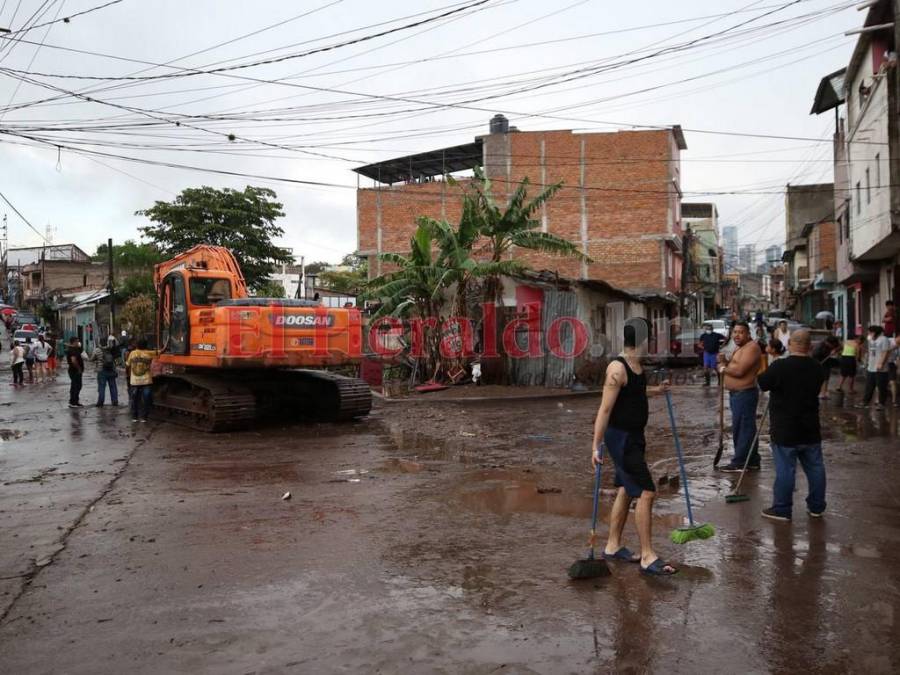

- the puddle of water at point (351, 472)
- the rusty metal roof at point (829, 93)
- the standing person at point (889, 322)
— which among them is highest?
the rusty metal roof at point (829, 93)

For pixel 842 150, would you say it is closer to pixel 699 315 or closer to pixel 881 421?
pixel 881 421

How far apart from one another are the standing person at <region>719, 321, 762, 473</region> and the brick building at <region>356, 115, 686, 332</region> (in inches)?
1061

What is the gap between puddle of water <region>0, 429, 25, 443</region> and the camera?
44.1 ft

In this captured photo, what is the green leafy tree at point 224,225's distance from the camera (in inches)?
1487

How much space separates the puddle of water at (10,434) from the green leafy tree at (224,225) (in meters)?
24.0

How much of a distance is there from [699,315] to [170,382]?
51711 millimetres

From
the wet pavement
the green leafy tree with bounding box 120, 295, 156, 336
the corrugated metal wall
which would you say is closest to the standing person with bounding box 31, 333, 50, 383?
the green leafy tree with bounding box 120, 295, 156, 336

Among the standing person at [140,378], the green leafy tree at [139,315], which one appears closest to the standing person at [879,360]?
the standing person at [140,378]

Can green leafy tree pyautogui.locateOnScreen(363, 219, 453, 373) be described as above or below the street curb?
above

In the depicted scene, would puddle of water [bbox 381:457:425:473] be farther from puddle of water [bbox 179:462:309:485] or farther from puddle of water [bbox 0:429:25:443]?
puddle of water [bbox 0:429:25:443]

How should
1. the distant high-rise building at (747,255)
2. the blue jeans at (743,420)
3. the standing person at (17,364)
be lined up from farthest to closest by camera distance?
1. the distant high-rise building at (747,255)
2. the standing person at (17,364)
3. the blue jeans at (743,420)

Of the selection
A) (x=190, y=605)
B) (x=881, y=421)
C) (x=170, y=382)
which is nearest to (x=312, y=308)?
(x=170, y=382)

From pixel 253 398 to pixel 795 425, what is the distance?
9.60 m

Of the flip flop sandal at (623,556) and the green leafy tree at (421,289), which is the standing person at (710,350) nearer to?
the green leafy tree at (421,289)
